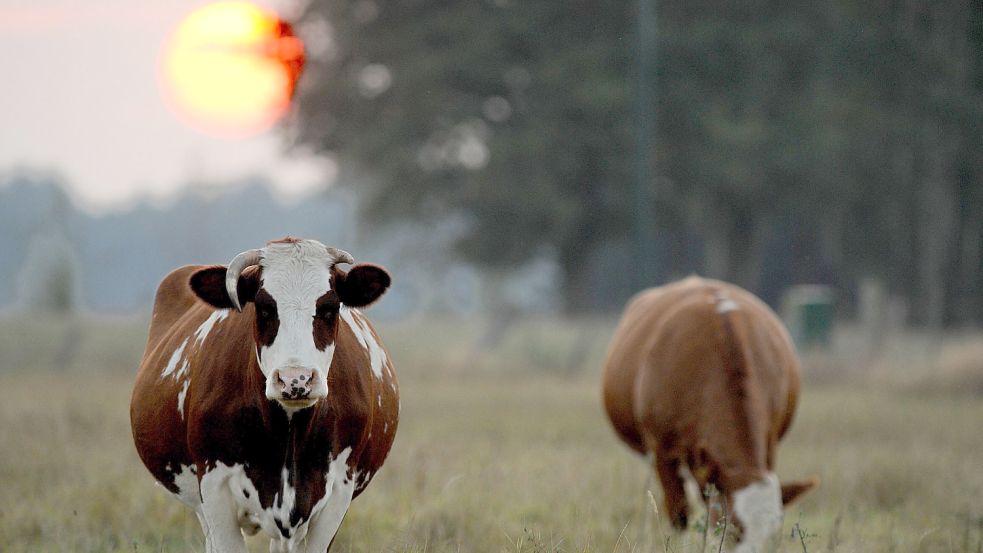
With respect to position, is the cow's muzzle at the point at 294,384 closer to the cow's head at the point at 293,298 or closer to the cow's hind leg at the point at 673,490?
the cow's head at the point at 293,298

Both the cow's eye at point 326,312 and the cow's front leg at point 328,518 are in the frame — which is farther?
the cow's front leg at point 328,518

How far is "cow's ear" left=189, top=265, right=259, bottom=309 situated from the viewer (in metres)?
5.36

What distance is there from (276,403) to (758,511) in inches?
112

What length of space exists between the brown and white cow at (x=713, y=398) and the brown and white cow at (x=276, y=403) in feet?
7.48

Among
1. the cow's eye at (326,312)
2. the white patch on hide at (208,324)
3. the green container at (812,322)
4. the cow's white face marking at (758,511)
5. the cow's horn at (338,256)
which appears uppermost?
the cow's horn at (338,256)

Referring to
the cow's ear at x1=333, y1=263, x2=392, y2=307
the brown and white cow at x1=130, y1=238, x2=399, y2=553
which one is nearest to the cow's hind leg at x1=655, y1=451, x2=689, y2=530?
the brown and white cow at x1=130, y1=238, x2=399, y2=553

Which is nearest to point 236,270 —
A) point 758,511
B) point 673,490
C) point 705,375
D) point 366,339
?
point 366,339

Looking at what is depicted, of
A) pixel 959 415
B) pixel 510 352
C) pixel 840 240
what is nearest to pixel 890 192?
pixel 840 240

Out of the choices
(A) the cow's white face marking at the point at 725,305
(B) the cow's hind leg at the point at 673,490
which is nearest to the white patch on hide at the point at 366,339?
(B) the cow's hind leg at the point at 673,490

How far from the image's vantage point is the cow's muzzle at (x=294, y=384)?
4.91 metres

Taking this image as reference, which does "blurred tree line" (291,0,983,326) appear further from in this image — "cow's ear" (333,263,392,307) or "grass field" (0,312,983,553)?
"cow's ear" (333,263,392,307)

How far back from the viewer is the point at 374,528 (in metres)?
7.47

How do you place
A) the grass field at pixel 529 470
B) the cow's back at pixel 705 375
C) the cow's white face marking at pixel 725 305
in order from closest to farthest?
1. the grass field at pixel 529 470
2. the cow's back at pixel 705 375
3. the cow's white face marking at pixel 725 305

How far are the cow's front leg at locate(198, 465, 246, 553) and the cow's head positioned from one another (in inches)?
19.2
